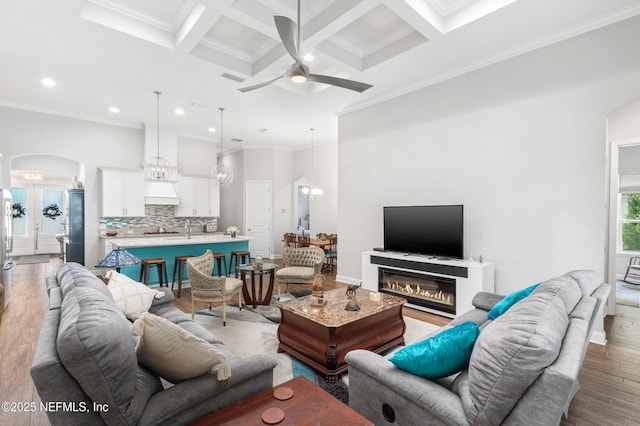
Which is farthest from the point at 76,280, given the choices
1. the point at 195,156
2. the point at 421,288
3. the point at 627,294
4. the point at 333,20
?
the point at 627,294

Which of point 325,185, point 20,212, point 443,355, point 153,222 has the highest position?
point 325,185

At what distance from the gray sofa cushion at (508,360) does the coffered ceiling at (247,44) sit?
3.08 meters

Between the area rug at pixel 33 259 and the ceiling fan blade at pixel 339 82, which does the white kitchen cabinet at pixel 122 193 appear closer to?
the area rug at pixel 33 259

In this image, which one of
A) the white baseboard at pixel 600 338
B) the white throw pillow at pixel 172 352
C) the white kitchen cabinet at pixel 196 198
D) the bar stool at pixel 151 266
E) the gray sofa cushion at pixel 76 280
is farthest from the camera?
the white kitchen cabinet at pixel 196 198

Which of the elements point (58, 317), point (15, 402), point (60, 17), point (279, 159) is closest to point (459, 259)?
point (58, 317)

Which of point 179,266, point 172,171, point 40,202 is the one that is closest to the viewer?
point 179,266

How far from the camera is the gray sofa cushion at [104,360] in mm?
1162

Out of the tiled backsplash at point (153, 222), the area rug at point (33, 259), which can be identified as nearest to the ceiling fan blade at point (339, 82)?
the tiled backsplash at point (153, 222)

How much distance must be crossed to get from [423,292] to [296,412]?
145 inches

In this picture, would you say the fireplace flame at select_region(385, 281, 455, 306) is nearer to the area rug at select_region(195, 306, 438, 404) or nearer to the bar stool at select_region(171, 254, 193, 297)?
the area rug at select_region(195, 306, 438, 404)

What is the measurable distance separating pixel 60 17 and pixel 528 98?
5.47 metres

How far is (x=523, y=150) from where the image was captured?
3955mm

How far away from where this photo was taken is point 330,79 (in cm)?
313

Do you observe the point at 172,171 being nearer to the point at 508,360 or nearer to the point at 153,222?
the point at 153,222
